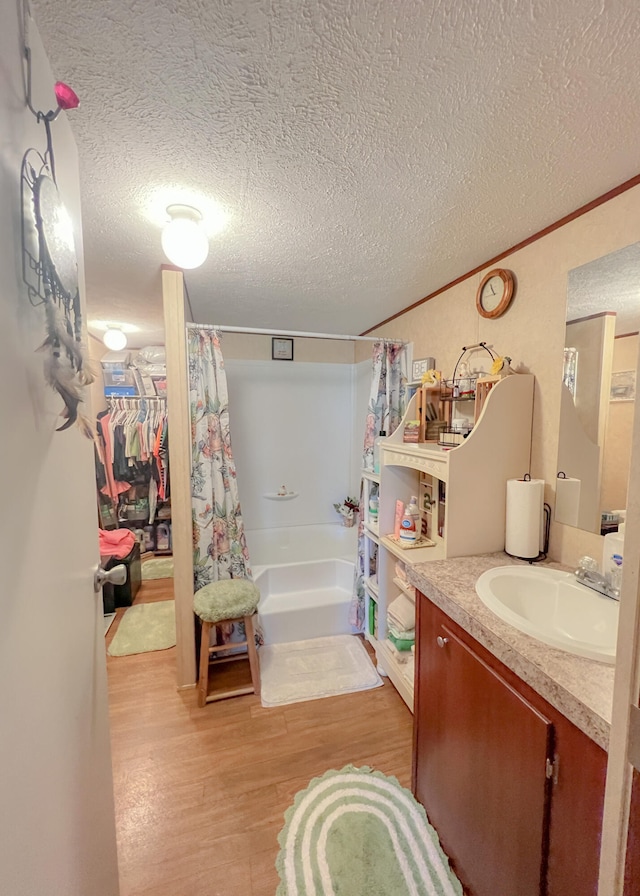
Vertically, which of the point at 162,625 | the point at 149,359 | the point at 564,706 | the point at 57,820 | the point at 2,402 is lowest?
the point at 162,625

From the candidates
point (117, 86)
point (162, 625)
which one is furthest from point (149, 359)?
point (117, 86)

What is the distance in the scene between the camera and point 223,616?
6.12 feet

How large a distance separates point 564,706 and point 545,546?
83cm

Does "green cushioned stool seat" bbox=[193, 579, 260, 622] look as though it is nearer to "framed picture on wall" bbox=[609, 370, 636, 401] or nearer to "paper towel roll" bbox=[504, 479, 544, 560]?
"paper towel roll" bbox=[504, 479, 544, 560]

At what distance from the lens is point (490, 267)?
5.47 ft

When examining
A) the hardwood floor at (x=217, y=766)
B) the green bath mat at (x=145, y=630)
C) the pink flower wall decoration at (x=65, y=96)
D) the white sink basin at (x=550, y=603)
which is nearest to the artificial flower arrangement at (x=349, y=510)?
the hardwood floor at (x=217, y=766)

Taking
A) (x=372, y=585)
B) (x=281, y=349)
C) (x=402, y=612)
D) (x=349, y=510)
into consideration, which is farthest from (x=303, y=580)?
(x=281, y=349)

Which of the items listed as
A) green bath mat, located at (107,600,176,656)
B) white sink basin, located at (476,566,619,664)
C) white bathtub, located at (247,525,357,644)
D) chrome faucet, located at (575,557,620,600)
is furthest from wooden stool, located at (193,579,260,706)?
chrome faucet, located at (575,557,620,600)

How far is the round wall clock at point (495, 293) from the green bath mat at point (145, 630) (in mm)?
2740

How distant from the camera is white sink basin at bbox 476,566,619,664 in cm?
106

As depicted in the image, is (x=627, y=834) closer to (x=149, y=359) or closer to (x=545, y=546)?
(x=545, y=546)

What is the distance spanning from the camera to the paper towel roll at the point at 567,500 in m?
1.33

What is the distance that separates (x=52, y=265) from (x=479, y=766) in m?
1.61

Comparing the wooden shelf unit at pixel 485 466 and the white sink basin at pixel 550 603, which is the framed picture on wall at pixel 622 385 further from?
the white sink basin at pixel 550 603
